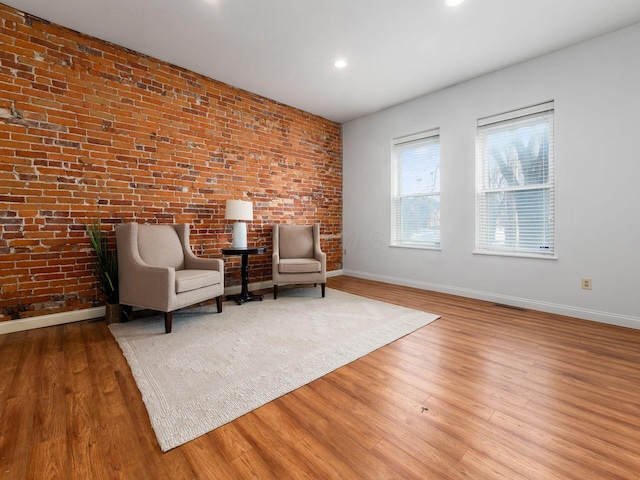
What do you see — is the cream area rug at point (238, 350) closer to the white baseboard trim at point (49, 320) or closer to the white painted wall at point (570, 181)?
the white baseboard trim at point (49, 320)

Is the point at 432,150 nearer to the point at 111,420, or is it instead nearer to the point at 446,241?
the point at 446,241

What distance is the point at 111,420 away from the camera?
146cm

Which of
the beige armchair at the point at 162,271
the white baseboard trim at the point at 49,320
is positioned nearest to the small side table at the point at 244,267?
the beige armchair at the point at 162,271

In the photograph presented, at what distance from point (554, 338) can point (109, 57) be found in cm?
504

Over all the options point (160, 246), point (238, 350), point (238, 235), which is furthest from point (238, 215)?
point (238, 350)

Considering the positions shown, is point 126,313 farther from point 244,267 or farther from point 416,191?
point 416,191

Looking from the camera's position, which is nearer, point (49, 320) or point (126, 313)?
point (49, 320)

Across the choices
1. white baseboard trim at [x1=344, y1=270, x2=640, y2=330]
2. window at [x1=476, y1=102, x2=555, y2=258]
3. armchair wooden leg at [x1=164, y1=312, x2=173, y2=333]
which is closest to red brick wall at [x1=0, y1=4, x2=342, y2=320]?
armchair wooden leg at [x1=164, y1=312, x2=173, y2=333]

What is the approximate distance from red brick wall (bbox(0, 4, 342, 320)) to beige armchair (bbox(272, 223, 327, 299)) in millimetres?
392

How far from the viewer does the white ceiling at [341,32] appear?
253 cm

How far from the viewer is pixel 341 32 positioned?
286 cm

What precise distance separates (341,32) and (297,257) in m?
2.74

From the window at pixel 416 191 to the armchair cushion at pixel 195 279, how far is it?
2898 millimetres

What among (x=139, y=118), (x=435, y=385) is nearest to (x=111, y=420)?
(x=435, y=385)
